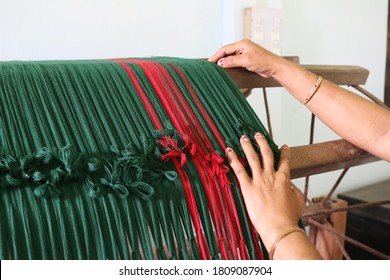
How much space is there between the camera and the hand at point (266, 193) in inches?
25.5

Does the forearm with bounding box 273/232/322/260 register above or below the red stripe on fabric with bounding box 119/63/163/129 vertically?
below

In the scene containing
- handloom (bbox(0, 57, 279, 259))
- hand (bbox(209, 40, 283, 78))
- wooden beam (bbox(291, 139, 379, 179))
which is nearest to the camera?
handloom (bbox(0, 57, 279, 259))

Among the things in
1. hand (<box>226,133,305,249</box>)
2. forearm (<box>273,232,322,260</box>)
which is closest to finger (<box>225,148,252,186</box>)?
hand (<box>226,133,305,249</box>)

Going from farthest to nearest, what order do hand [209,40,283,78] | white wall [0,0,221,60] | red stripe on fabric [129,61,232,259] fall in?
white wall [0,0,221,60] → hand [209,40,283,78] → red stripe on fabric [129,61,232,259]

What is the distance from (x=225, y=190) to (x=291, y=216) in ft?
0.37

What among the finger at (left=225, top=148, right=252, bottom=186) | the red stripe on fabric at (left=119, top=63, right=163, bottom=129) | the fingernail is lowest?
the finger at (left=225, top=148, right=252, bottom=186)

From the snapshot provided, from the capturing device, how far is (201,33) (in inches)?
65.6

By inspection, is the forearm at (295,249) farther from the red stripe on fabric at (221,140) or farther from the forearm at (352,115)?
the forearm at (352,115)

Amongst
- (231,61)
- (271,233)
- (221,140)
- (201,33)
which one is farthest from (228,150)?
(201,33)

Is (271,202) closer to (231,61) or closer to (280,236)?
(280,236)

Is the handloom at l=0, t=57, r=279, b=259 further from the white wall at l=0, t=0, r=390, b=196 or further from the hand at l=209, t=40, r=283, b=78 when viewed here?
the white wall at l=0, t=0, r=390, b=196

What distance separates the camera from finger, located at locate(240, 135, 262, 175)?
0.67 m
